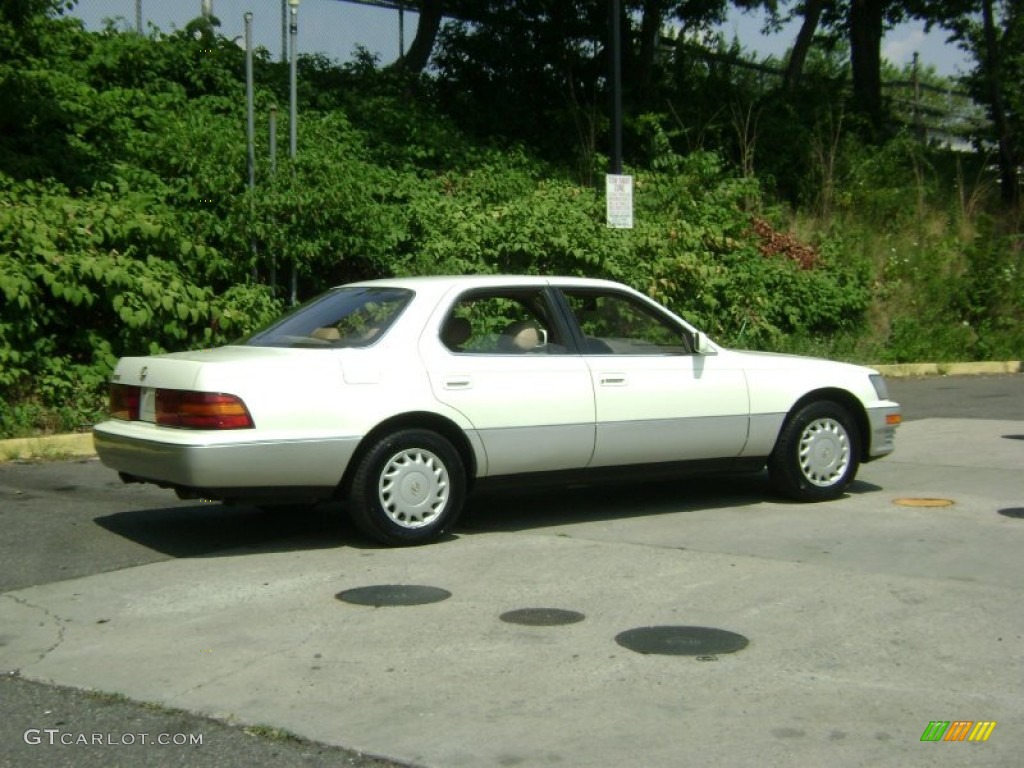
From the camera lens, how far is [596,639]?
5855 millimetres

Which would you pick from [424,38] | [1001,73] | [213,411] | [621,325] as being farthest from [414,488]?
[1001,73]

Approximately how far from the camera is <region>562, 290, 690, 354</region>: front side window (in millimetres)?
8680

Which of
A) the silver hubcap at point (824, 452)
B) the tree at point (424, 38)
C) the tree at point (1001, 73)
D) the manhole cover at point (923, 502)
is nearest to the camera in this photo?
the manhole cover at point (923, 502)

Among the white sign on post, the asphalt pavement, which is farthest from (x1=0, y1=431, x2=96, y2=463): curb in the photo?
the white sign on post

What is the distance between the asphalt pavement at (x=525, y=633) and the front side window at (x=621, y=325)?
43.0 inches

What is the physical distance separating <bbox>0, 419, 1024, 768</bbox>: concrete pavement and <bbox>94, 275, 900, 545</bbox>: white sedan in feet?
1.33

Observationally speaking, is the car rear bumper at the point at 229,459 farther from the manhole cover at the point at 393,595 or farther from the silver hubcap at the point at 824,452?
the silver hubcap at the point at 824,452

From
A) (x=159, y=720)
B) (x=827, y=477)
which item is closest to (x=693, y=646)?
(x=159, y=720)

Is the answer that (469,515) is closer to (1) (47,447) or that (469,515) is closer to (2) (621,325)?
(2) (621,325)

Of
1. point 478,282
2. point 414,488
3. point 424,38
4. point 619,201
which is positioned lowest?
point 414,488

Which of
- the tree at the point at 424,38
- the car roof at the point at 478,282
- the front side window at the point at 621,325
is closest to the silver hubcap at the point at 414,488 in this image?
the car roof at the point at 478,282

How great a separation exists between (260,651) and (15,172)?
35.6 feet

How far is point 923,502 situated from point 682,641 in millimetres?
3961

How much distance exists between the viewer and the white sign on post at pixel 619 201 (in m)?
16.8
